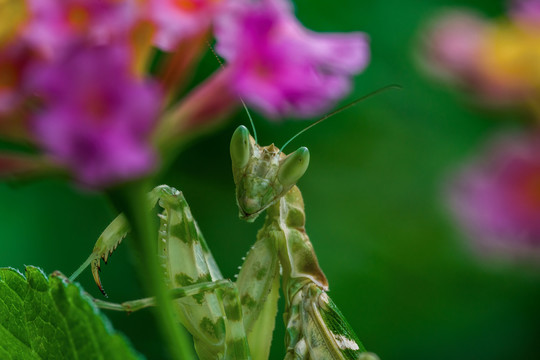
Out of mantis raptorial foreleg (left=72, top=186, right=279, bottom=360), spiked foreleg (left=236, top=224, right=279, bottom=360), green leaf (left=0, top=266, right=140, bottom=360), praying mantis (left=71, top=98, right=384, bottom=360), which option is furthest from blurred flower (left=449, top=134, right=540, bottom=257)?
spiked foreleg (left=236, top=224, right=279, bottom=360)

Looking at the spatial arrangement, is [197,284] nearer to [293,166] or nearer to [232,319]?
[232,319]

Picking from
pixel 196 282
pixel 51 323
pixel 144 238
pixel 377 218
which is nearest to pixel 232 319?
pixel 196 282

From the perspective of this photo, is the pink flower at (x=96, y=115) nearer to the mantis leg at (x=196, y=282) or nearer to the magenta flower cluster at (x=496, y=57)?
the magenta flower cluster at (x=496, y=57)

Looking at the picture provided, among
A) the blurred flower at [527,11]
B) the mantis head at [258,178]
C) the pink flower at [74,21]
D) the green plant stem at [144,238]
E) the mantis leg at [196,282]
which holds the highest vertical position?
the pink flower at [74,21]

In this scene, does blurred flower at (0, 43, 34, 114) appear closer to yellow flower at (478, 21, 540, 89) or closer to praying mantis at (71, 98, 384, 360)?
yellow flower at (478, 21, 540, 89)

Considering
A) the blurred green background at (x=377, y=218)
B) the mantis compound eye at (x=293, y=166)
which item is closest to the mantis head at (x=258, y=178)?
A: the mantis compound eye at (x=293, y=166)

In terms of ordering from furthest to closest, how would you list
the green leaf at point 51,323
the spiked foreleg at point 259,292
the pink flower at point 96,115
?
1. the spiked foreleg at point 259,292
2. the green leaf at point 51,323
3. the pink flower at point 96,115

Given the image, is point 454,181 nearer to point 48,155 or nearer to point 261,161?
point 48,155
